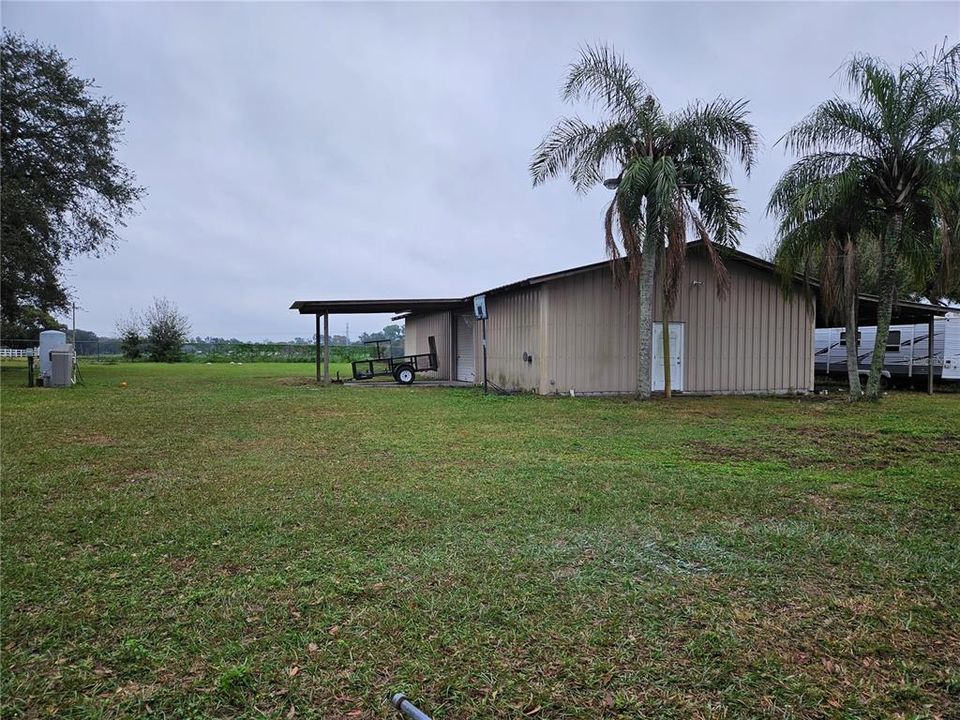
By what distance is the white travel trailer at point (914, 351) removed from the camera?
1538 centimetres

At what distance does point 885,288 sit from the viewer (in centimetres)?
1174

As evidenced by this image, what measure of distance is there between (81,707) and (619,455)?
17.0 feet

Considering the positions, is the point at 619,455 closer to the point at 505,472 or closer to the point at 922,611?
the point at 505,472

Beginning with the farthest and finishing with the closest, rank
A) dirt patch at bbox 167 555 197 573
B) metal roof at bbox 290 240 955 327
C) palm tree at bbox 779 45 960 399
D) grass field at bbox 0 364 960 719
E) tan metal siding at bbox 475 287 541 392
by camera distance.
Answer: tan metal siding at bbox 475 287 541 392
metal roof at bbox 290 240 955 327
palm tree at bbox 779 45 960 399
dirt patch at bbox 167 555 197 573
grass field at bbox 0 364 960 719

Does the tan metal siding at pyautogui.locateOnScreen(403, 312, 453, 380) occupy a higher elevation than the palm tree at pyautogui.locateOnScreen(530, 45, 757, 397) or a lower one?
lower

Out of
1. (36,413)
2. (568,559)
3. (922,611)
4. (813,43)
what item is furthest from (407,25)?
(922,611)

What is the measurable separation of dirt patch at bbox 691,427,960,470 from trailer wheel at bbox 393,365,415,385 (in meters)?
12.1

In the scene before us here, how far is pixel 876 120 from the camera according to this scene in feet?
35.6

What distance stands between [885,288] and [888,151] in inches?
107

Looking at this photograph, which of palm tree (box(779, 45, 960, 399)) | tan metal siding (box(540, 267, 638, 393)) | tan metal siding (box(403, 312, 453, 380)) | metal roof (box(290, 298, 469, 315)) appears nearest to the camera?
palm tree (box(779, 45, 960, 399))

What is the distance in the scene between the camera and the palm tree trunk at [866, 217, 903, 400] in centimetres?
1136

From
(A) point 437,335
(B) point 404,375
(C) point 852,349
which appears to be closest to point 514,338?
(B) point 404,375

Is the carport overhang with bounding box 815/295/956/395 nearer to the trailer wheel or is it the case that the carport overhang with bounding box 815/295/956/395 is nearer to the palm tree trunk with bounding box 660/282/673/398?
the palm tree trunk with bounding box 660/282/673/398

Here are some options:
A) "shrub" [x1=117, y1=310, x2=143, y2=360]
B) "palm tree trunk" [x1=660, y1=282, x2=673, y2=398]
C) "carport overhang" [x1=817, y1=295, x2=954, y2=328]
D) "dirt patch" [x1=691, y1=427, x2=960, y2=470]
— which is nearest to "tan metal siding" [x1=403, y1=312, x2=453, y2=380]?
"palm tree trunk" [x1=660, y1=282, x2=673, y2=398]
